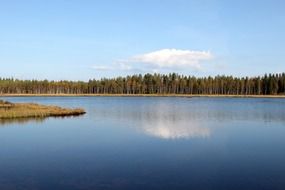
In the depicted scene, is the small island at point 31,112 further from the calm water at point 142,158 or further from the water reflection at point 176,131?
the water reflection at point 176,131

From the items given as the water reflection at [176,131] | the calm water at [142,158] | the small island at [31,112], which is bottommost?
the calm water at [142,158]

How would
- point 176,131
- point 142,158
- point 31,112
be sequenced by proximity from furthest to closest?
point 31,112, point 176,131, point 142,158

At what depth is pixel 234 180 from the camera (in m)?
19.9

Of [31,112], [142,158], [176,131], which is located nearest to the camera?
[142,158]

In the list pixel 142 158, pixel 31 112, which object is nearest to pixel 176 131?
pixel 142 158

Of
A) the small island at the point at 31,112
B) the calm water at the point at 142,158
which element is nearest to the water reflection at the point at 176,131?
the calm water at the point at 142,158

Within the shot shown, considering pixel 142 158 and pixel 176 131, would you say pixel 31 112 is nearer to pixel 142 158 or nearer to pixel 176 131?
pixel 176 131

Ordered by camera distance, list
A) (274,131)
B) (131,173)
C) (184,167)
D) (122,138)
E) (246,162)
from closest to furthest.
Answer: (131,173), (184,167), (246,162), (122,138), (274,131)

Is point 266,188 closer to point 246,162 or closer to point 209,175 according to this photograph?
point 209,175

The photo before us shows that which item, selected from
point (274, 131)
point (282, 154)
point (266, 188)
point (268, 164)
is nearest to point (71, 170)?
point (266, 188)

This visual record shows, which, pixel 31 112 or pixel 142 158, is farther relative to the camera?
pixel 31 112

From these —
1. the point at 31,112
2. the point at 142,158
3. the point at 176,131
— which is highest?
the point at 31,112

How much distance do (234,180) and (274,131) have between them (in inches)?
910

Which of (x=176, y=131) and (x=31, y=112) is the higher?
(x=31, y=112)
